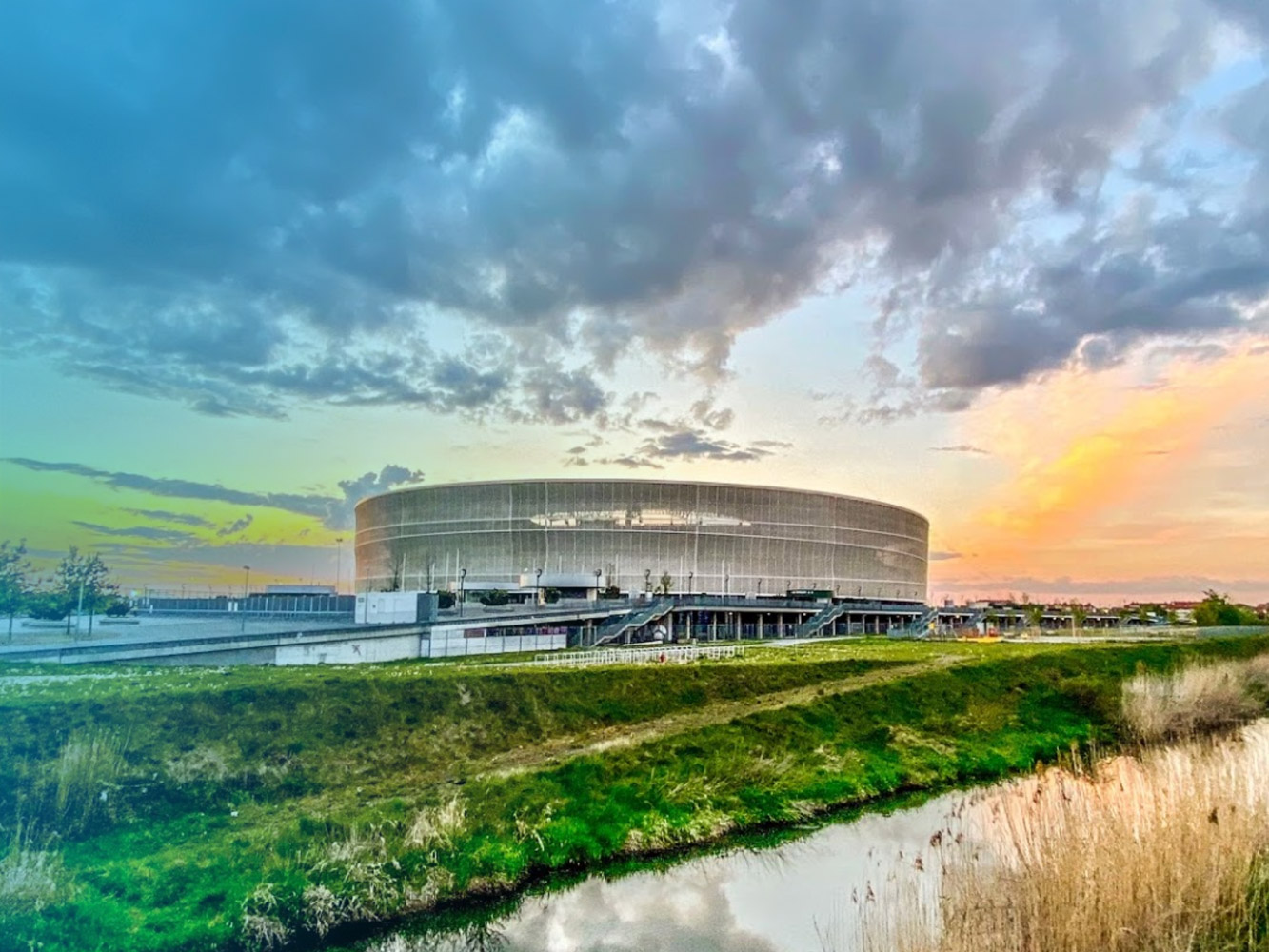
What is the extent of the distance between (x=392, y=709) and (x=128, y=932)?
Answer: 10493mm

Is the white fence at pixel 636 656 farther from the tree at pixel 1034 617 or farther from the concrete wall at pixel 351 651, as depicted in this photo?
the tree at pixel 1034 617

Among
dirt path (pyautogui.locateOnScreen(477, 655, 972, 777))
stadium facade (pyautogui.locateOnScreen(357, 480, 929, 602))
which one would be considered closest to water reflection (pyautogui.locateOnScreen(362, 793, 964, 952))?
dirt path (pyautogui.locateOnScreen(477, 655, 972, 777))

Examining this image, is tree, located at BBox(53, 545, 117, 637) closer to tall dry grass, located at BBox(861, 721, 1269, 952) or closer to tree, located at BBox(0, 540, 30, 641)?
tree, located at BBox(0, 540, 30, 641)

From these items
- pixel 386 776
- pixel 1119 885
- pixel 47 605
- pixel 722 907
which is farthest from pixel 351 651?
pixel 1119 885

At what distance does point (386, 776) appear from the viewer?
2123 cm

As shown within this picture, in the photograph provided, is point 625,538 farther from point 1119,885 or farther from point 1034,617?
point 1119,885

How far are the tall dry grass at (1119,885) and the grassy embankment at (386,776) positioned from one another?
347 inches

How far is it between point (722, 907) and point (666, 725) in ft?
39.0

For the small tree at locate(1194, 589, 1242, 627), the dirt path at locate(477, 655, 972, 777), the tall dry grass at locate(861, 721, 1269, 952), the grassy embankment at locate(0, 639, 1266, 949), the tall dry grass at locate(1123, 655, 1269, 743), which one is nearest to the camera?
the tall dry grass at locate(861, 721, 1269, 952)

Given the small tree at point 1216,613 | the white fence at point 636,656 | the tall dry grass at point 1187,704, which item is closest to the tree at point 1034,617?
the small tree at point 1216,613

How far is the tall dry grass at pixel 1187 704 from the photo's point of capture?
30.0 metres

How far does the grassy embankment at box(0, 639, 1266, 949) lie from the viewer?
48.6ft

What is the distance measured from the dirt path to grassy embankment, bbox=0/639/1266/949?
0.16 m

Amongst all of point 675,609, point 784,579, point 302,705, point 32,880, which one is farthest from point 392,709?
point 784,579
